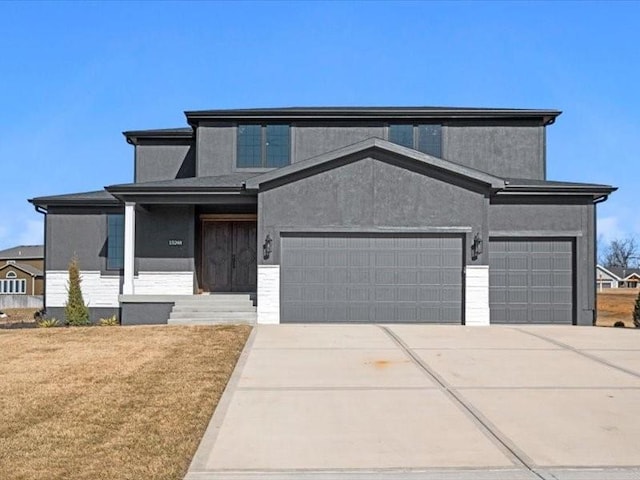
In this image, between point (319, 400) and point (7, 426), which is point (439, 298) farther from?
point (7, 426)

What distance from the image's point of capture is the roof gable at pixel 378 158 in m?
16.1

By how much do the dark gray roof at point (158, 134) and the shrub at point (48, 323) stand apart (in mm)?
6397

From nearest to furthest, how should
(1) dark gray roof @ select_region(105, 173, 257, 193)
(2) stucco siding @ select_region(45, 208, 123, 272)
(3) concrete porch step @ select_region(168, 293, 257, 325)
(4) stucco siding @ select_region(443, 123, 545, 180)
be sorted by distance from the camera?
1. (3) concrete porch step @ select_region(168, 293, 257, 325)
2. (1) dark gray roof @ select_region(105, 173, 257, 193)
3. (2) stucco siding @ select_region(45, 208, 123, 272)
4. (4) stucco siding @ select_region(443, 123, 545, 180)

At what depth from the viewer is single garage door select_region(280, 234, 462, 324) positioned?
53.4 feet

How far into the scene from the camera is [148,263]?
18312mm

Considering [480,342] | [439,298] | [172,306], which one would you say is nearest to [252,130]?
[172,306]

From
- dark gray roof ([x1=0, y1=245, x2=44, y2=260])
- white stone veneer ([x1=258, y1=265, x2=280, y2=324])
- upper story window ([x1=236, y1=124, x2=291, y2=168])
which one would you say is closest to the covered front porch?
white stone veneer ([x1=258, y1=265, x2=280, y2=324])

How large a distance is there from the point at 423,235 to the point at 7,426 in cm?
1148

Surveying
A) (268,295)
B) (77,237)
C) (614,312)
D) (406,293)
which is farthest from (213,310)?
(614,312)

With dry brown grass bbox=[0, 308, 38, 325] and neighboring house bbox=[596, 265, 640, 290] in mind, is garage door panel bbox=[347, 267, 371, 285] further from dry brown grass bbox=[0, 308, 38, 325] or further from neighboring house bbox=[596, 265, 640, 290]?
neighboring house bbox=[596, 265, 640, 290]

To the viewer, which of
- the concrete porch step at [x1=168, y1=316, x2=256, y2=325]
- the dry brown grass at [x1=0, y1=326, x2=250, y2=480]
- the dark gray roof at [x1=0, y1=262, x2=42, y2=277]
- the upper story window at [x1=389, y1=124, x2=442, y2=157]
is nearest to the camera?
the dry brown grass at [x1=0, y1=326, x2=250, y2=480]

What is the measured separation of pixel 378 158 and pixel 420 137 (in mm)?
4434

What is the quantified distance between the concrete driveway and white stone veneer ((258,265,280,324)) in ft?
11.9

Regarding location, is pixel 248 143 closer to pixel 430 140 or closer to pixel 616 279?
pixel 430 140
